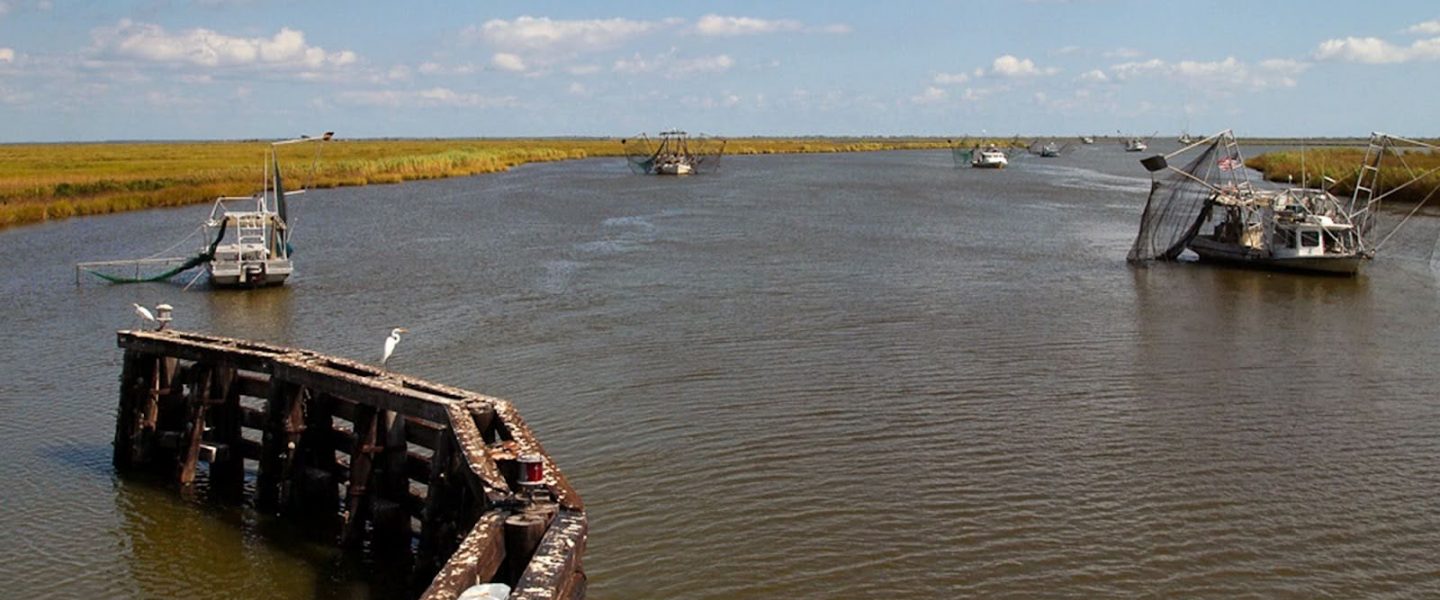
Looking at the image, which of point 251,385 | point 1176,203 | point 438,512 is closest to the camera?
point 438,512

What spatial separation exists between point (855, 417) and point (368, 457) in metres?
7.65

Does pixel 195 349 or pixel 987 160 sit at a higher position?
pixel 987 160

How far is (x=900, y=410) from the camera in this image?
18.3 metres

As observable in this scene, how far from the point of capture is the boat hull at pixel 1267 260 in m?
34.5

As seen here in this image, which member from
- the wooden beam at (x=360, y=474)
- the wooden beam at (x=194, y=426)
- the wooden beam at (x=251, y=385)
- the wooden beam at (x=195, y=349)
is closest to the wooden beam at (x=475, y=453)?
the wooden beam at (x=360, y=474)

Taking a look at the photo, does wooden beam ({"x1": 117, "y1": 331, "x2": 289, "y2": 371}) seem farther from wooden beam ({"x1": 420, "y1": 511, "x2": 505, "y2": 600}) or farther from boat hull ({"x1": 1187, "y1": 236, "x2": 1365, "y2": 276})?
boat hull ({"x1": 1187, "y1": 236, "x2": 1365, "y2": 276})

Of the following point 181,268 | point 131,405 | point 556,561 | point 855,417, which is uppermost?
point 556,561

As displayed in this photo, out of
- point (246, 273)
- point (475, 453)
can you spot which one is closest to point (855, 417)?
point (475, 453)

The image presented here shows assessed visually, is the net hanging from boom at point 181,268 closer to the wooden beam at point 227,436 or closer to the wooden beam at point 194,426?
the wooden beam at point 194,426

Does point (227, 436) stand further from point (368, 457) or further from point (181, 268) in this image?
point (181, 268)

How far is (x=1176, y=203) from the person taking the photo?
39844mm

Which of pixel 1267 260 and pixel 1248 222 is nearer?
pixel 1267 260

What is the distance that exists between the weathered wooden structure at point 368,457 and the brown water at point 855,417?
65cm

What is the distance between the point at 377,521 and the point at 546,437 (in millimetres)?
4444
